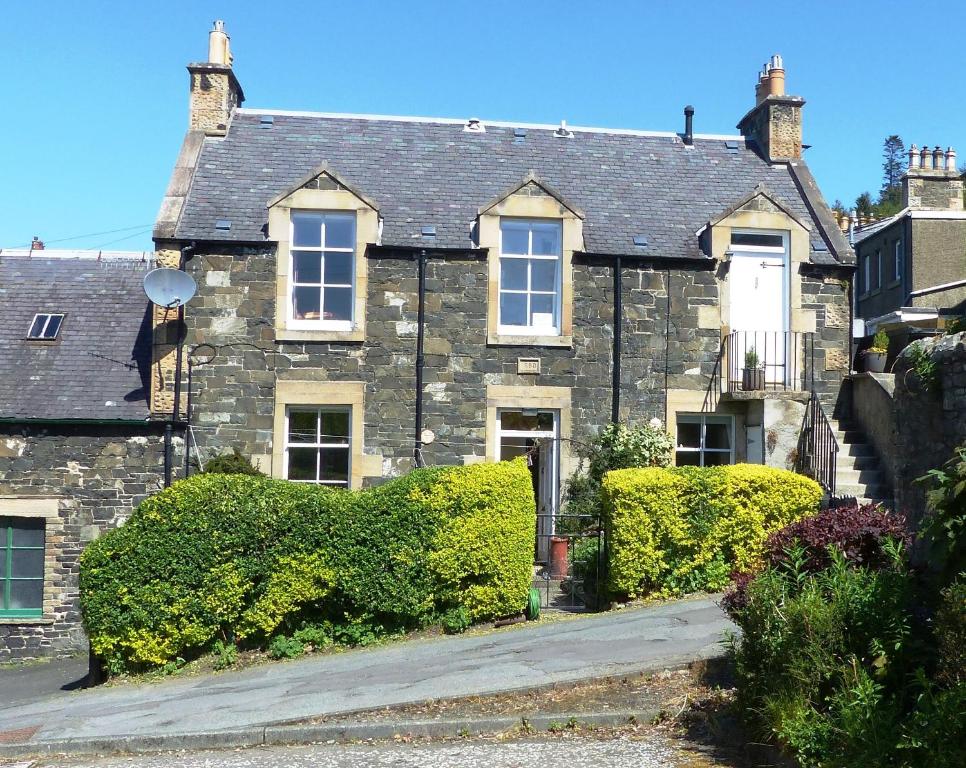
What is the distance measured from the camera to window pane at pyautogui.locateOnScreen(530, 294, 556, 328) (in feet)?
57.5

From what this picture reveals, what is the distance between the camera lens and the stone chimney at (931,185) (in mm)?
30812

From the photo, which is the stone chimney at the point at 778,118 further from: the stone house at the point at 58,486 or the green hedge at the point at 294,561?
the stone house at the point at 58,486

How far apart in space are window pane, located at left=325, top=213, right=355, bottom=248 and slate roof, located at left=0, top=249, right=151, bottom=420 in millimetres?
4032

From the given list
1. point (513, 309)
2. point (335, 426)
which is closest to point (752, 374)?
point (513, 309)

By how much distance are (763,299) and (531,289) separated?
4.13m

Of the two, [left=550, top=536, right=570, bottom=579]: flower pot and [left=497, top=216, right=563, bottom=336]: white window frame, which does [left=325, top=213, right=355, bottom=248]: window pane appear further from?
[left=550, top=536, right=570, bottom=579]: flower pot

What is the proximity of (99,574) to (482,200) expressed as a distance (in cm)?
992

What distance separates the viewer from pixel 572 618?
41.7 feet

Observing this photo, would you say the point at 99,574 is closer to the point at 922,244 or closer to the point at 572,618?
the point at 572,618

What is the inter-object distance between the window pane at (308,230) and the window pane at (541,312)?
151 inches

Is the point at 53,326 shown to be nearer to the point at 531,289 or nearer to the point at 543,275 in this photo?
the point at 531,289

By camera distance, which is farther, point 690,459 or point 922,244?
point 922,244

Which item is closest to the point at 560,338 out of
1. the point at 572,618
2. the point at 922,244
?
the point at 572,618

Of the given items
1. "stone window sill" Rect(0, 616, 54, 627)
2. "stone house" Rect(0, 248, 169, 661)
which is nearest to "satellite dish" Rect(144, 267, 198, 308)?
"stone house" Rect(0, 248, 169, 661)
